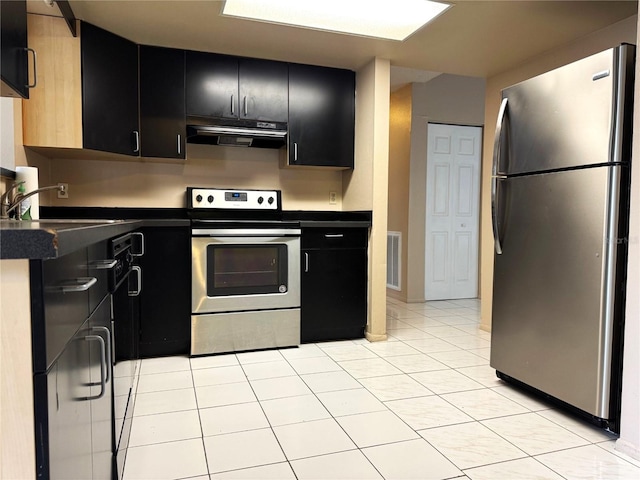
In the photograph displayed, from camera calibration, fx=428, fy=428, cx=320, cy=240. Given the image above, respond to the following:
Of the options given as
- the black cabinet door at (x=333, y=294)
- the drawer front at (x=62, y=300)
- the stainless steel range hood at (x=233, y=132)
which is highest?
the stainless steel range hood at (x=233, y=132)

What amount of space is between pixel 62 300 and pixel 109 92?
242cm

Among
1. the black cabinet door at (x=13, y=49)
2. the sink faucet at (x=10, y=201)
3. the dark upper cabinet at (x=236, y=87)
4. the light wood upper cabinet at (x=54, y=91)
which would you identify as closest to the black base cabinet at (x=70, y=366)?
the black cabinet door at (x=13, y=49)

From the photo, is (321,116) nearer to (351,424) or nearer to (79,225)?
(351,424)

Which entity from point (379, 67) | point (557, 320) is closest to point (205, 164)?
point (379, 67)

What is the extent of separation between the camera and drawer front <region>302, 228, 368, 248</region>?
128 inches

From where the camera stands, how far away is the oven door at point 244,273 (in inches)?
117

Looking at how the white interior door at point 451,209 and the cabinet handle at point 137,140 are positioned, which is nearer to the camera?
the cabinet handle at point 137,140

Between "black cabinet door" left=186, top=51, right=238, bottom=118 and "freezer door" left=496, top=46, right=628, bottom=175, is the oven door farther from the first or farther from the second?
"freezer door" left=496, top=46, right=628, bottom=175

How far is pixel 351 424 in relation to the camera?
201 centimetres

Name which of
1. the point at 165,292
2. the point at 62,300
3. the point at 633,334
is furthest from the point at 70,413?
the point at 165,292

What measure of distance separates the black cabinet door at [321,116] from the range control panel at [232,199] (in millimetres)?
351

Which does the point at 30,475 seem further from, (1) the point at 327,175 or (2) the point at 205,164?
(1) the point at 327,175

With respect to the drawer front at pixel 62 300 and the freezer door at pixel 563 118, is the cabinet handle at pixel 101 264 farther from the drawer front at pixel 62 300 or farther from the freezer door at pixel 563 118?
the freezer door at pixel 563 118

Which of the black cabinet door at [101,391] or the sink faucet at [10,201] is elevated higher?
the sink faucet at [10,201]
